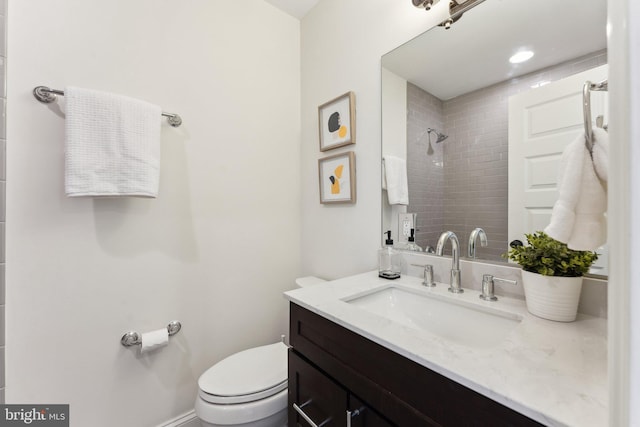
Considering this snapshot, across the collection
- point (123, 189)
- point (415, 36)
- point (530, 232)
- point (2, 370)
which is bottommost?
point (2, 370)

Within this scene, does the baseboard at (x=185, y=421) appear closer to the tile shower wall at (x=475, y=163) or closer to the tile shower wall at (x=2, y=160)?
the tile shower wall at (x=2, y=160)

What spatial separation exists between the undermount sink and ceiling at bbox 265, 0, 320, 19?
1767 mm

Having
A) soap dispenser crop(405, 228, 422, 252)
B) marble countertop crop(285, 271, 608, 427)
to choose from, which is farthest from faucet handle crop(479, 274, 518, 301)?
soap dispenser crop(405, 228, 422, 252)

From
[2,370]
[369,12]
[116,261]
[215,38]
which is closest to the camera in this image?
[2,370]

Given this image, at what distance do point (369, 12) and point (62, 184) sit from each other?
1.60 metres

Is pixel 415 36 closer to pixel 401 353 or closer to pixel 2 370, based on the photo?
pixel 401 353

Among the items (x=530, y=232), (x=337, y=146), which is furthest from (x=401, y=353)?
(x=337, y=146)

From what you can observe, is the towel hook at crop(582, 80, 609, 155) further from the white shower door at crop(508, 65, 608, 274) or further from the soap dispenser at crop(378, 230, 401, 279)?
the soap dispenser at crop(378, 230, 401, 279)

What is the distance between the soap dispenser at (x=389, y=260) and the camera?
3.79 feet

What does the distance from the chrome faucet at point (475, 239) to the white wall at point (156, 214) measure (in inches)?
43.1

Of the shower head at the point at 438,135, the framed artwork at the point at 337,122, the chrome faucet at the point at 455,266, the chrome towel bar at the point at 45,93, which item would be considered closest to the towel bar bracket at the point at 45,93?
the chrome towel bar at the point at 45,93

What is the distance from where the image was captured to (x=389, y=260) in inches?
46.0

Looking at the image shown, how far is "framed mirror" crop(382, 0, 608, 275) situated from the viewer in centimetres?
78

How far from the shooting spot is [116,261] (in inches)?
45.8
